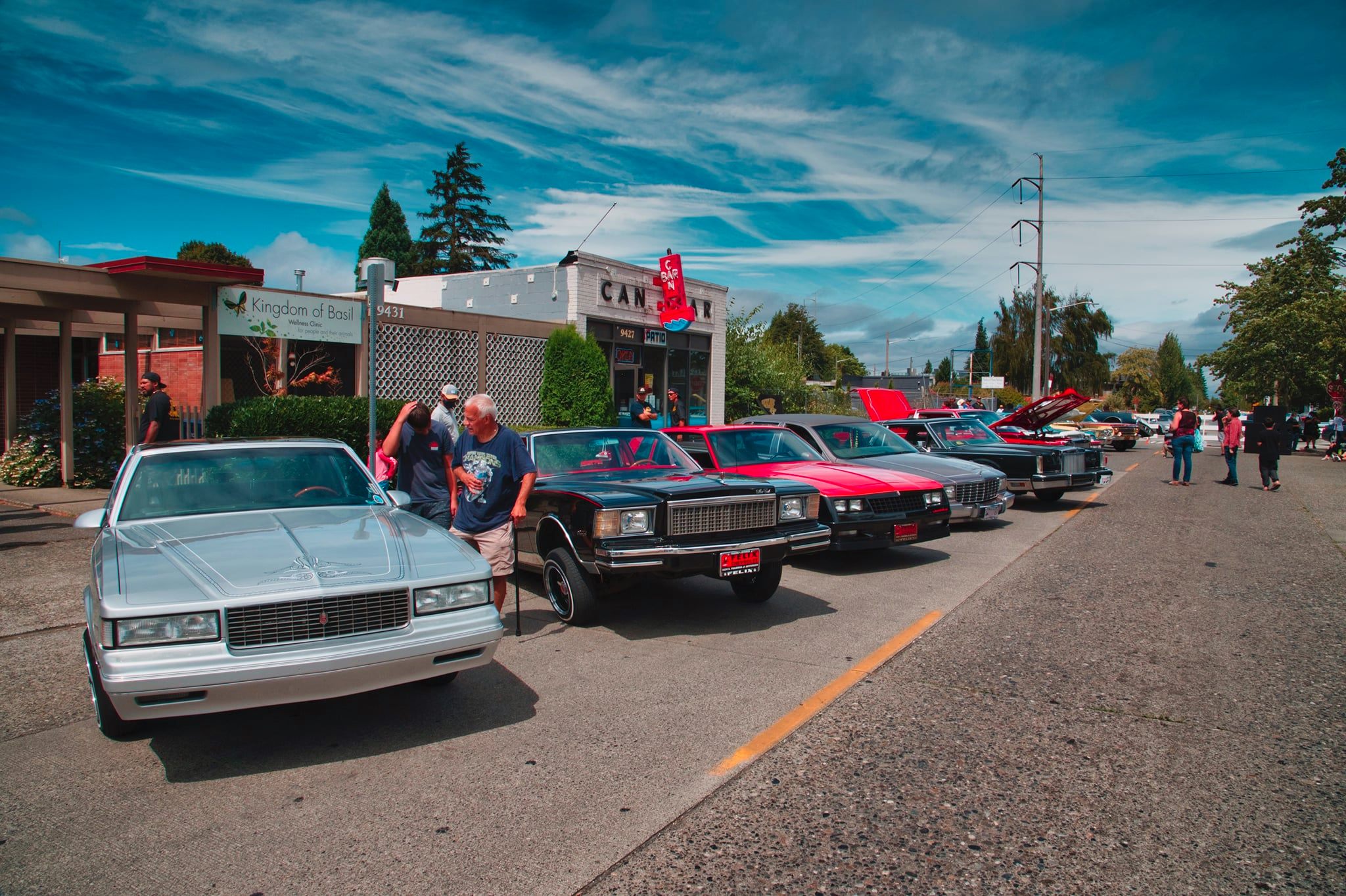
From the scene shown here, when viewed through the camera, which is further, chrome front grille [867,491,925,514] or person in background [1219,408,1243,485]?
person in background [1219,408,1243,485]

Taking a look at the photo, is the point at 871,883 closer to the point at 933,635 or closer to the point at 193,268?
the point at 933,635

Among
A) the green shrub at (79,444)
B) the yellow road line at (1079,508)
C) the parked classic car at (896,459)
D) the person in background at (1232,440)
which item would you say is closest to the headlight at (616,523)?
the parked classic car at (896,459)

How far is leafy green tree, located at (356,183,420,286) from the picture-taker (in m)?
52.4

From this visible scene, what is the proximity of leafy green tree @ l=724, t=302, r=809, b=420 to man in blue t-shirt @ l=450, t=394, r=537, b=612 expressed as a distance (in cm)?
2177

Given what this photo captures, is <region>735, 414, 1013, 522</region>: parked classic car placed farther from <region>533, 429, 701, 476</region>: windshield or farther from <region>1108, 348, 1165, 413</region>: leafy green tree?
<region>1108, 348, 1165, 413</region>: leafy green tree

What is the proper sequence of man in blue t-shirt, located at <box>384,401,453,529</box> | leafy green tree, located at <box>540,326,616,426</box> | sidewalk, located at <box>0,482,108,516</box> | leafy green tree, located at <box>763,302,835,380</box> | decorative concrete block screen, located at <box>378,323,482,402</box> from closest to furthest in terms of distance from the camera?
1. man in blue t-shirt, located at <box>384,401,453,529</box>
2. sidewalk, located at <box>0,482,108,516</box>
3. decorative concrete block screen, located at <box>378,323,482,402</box>
4. leafy green tree, located at <box>540,326,616,426</box>
5. leafy green tree, located at <box>763,302,835,380</box>

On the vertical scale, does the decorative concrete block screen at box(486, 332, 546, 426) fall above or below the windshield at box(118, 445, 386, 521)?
above

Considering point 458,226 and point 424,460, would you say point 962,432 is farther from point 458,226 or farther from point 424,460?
point 458,226

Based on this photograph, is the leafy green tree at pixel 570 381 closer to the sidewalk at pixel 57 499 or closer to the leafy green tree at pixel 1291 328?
the sidewalk at pixel 57 499

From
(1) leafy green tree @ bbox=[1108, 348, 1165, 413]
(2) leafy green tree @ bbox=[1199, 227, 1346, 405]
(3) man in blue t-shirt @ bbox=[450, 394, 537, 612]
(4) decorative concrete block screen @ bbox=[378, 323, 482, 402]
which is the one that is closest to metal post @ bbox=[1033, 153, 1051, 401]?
(2) leafy green tree @ bbox=[1199, 227, 1346, 405]

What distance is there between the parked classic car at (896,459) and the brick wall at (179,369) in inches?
502

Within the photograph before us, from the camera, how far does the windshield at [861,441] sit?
34.8 feet

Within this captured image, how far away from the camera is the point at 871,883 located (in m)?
2.88

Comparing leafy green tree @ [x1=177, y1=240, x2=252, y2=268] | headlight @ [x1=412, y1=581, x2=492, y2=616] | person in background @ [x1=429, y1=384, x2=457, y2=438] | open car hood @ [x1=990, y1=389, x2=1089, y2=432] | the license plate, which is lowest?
the license plate
